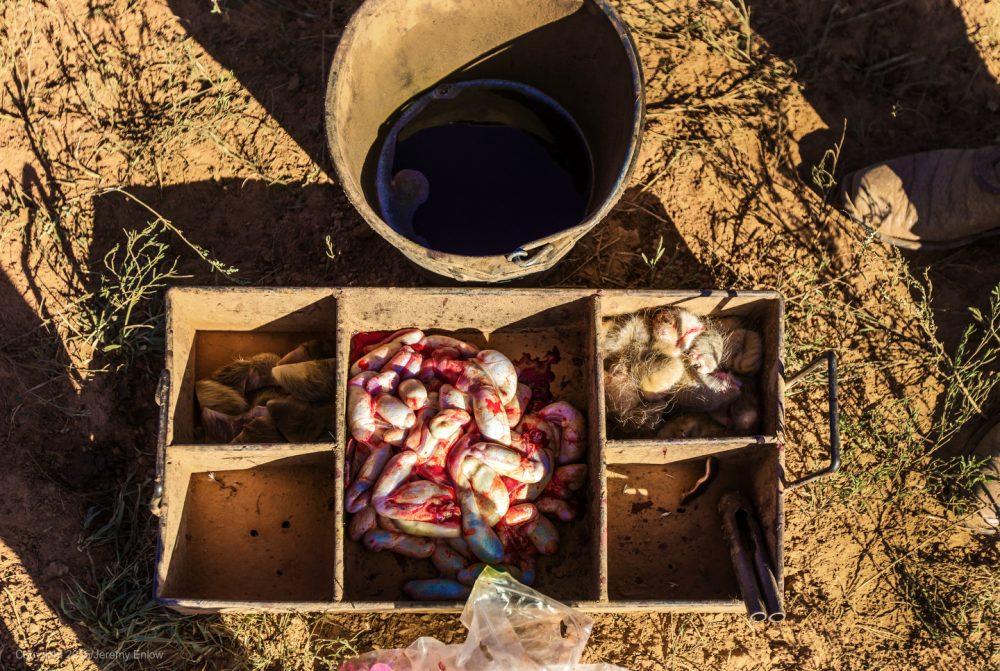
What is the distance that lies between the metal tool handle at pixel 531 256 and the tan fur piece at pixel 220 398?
4.43 feet

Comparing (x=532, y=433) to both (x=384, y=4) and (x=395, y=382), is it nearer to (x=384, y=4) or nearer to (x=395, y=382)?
(x=395, y=382)

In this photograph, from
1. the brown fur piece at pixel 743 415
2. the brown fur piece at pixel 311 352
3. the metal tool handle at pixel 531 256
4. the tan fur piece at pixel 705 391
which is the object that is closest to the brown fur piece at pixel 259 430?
the brown fur piece at pixel 311 352

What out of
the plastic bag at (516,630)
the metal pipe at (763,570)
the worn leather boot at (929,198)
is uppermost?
the worn leather boot at (929,198)

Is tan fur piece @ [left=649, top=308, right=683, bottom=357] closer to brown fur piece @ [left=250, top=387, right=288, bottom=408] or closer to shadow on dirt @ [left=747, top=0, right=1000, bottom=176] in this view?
shadow on dirt @ [left=747, top=0, right=1000, bottom=176]

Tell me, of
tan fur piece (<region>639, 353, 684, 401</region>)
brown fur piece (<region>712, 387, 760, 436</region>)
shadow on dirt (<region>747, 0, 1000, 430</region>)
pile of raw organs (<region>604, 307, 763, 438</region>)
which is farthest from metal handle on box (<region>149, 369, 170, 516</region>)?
shadow on dirt (<region>747, 0, 1000, 430</region>)

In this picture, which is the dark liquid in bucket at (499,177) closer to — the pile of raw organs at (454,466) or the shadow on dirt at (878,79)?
the pile of raw organs at (454,466)

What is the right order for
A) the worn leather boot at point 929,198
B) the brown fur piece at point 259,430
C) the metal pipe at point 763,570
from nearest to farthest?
1. the metal pipe at point 763,570
2. the brown fur piece at point 259,430
3. the worn leather boot at point 929,198

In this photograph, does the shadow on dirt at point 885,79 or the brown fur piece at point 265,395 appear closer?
the brown fur piece at point 265,395

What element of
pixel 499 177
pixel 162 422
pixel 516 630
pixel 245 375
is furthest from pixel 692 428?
pixel 162 422

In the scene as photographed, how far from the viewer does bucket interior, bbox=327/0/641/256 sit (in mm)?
2891

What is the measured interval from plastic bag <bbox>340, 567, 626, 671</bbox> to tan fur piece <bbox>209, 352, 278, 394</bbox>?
125 centimetres

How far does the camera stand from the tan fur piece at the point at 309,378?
3062 mm

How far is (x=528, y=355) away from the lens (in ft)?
10.8

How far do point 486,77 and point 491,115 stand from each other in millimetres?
174
